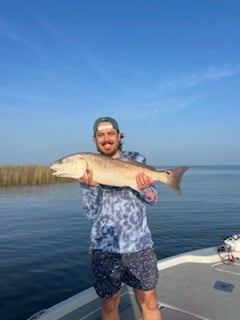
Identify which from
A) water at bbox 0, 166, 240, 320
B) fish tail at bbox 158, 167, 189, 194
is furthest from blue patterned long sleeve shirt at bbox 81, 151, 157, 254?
water at bbox 0, 166, 240, 320

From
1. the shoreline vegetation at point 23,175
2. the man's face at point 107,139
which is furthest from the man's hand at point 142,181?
the shoreline vegetation at point 23,175

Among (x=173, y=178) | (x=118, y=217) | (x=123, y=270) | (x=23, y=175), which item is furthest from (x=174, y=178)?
(x=23, y=175)

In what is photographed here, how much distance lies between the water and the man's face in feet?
14.1

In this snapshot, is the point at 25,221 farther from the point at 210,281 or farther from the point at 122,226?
the point at 122,226

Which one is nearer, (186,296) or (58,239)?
(186,296)

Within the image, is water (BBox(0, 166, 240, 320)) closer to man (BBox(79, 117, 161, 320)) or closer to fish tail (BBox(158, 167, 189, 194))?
man (BBox(79, 117, 161, 320))

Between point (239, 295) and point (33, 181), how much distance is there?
28463 mm

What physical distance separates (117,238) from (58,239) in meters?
9.07

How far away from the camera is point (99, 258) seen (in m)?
3.45

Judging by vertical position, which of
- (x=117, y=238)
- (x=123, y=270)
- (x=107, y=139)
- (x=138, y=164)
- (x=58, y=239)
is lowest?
(x=58, y=239)

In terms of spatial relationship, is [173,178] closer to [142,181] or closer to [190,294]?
[142,181]

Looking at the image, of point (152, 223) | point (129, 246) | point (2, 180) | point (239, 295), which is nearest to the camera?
point (129, 246)

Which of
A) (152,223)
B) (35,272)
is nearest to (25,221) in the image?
(152,223)

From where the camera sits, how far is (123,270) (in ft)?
11.2
